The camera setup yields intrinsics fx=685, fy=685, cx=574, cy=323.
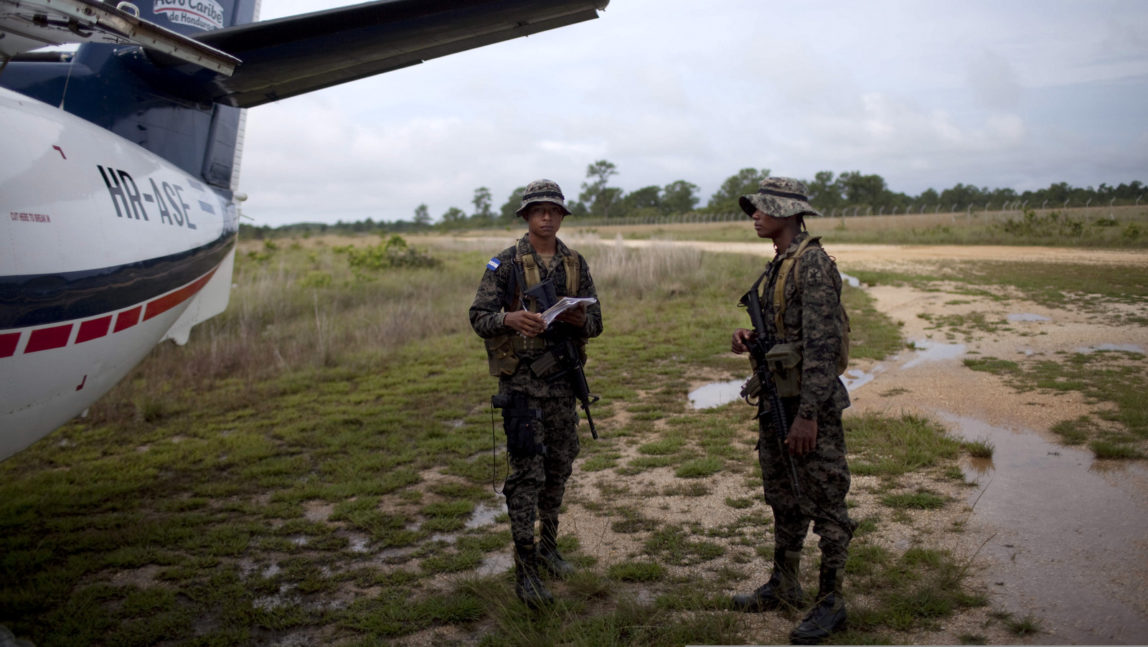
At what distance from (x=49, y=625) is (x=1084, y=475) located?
6771 millimetres

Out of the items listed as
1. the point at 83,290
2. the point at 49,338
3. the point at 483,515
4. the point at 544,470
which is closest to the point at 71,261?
the point at 83,290

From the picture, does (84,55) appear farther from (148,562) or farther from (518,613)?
(518,613)

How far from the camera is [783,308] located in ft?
11.5

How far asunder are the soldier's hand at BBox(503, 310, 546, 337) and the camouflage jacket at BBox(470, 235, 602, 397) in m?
0.14

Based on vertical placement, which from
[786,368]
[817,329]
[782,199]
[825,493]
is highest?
[782,199]

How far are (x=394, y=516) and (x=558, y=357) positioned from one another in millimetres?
2215

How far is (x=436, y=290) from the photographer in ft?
62.5

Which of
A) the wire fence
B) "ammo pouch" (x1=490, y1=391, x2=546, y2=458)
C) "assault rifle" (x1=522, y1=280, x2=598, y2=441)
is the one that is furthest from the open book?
the wire fence

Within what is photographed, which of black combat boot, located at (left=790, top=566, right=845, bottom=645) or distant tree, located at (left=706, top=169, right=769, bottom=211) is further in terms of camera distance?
distant tree, located at (left=706, top=169, right=769, bottom=211)

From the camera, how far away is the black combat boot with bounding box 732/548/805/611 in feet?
11.6

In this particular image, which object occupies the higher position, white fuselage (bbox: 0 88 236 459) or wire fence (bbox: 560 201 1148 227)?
wire fence (bbox: 560 201 1148 227)

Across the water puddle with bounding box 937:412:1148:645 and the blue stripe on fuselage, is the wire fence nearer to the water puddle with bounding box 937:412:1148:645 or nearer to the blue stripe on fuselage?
the water puddle with bounding box 937:412:1148:645

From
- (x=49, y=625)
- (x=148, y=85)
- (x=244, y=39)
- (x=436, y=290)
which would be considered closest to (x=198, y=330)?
(x=436, y=290)

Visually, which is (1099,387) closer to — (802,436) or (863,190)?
(802,436)
